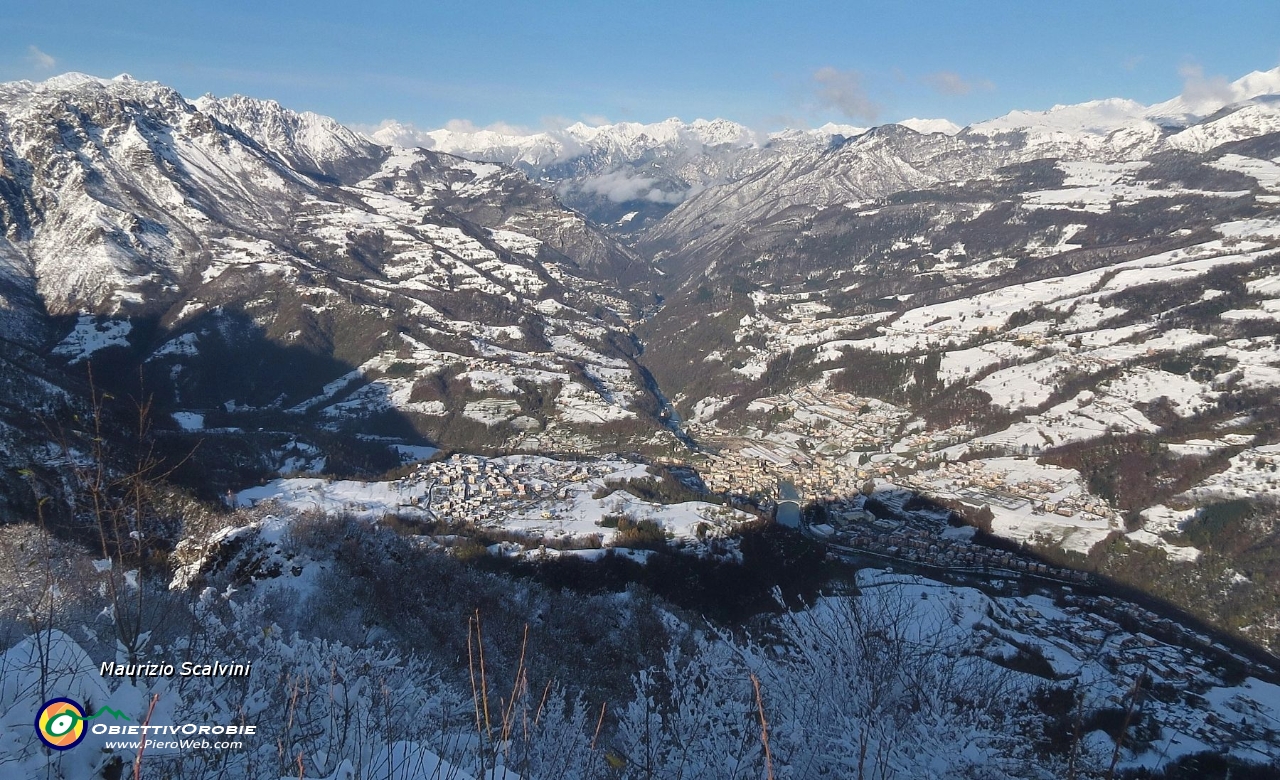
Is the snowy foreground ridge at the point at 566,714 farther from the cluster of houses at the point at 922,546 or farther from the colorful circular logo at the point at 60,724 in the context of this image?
the cluster of houses at the point at 922,546

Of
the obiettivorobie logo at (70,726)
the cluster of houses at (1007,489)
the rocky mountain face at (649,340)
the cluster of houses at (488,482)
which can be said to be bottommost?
the cluster of houses at (488,482)

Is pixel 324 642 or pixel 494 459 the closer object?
pixel 324 642

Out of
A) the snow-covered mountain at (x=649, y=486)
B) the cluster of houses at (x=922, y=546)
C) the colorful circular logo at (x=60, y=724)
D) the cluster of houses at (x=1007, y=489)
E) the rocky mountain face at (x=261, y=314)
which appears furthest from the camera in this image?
the rocky mountain face at (x=261, y=314)

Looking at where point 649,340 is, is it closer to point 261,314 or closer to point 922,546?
point 261,314

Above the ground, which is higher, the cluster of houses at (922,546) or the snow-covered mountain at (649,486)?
the snow-covered mountain at (649,486)

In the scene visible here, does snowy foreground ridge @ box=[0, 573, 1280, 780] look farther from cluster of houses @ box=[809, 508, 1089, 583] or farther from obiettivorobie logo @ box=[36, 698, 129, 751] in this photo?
cluster of houses @ box=[809, 508, 1089, 583]

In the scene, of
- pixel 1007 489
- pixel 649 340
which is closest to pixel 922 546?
pixel 1007 489

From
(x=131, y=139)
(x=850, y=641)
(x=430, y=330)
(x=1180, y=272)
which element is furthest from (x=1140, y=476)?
(x=131, y=139)

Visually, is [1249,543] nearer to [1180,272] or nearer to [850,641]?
[850,641]

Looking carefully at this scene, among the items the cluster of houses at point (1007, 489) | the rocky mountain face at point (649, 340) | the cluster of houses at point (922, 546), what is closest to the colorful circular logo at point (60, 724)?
the rocky mountain face at point (649, 340)
